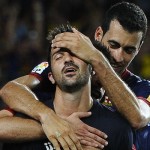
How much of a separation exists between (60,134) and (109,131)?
36 centimetres

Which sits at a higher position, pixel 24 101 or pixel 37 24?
pixel 37 24

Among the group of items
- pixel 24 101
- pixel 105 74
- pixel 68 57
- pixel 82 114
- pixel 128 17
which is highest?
pixel 128 17

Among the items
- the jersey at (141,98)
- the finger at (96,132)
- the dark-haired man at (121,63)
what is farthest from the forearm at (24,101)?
the jersey at (141,98)

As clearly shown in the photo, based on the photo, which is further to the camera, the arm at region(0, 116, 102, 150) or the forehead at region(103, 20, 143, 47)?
the forehead at region(103, 20, 143, 47)

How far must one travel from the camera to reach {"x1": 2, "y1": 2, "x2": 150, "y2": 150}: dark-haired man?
3.71 m

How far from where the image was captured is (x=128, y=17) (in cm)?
471

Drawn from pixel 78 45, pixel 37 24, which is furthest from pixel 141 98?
pixel 37 24

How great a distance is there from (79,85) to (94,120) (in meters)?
0.26

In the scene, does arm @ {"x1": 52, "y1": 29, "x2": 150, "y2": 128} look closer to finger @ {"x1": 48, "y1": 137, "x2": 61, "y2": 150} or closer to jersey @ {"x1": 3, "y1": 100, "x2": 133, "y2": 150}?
jersey @ {"x1": 3, "y1": 100, "x2": 133, "y2": 150}

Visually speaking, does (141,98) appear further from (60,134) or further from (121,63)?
(60,134)

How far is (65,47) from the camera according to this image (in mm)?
3684

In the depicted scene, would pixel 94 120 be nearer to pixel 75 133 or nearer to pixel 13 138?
pixel 75 133


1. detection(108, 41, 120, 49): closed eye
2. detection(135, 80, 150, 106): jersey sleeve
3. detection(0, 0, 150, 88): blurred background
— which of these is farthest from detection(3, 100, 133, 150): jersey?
detection(0, 0, 150, 88): blurred background

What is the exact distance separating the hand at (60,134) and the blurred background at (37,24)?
5.06 m
